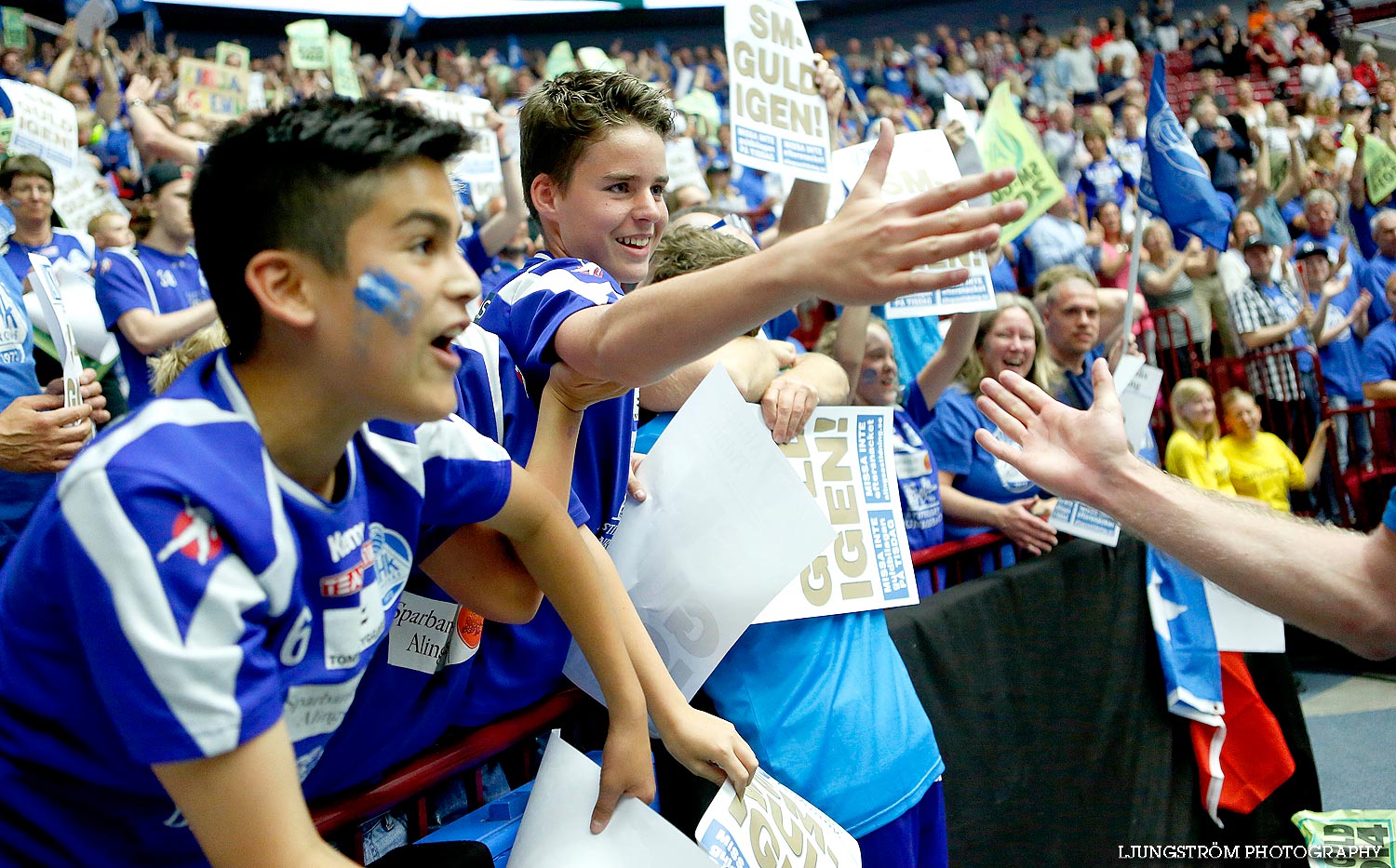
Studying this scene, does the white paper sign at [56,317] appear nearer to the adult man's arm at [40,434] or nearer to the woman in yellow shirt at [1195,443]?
the adult man's arm at [40,434]

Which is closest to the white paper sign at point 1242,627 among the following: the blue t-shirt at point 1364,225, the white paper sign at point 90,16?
the white paper sign at point 90,16

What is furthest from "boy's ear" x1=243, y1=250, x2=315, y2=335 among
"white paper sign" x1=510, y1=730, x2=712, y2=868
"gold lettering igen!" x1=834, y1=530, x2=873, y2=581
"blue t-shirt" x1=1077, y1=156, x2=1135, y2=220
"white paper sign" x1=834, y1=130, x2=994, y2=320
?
"blue t-shirt" x1=1077, y1=156, x2=1135, y2=220

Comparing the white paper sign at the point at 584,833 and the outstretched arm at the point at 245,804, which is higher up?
the outstretched arm at the point at 245,804

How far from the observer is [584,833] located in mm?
1409

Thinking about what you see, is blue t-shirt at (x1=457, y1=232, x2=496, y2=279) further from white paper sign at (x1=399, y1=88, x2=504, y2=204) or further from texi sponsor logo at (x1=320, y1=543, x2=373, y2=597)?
texi sponsor logo at (x1=320, y1=543, x2=373, y2=597)

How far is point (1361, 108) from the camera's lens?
12.7 metres

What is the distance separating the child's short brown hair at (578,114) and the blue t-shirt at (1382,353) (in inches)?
288

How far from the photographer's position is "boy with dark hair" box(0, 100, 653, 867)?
2.90ft

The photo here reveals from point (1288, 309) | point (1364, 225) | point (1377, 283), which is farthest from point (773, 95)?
point (1364, 225)

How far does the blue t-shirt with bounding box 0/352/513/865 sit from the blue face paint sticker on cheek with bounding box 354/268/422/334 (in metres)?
0.16

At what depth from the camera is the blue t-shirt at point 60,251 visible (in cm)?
396

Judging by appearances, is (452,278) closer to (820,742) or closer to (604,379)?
(604,379)

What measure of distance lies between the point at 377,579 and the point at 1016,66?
58.4 ft

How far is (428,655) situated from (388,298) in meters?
0.64
